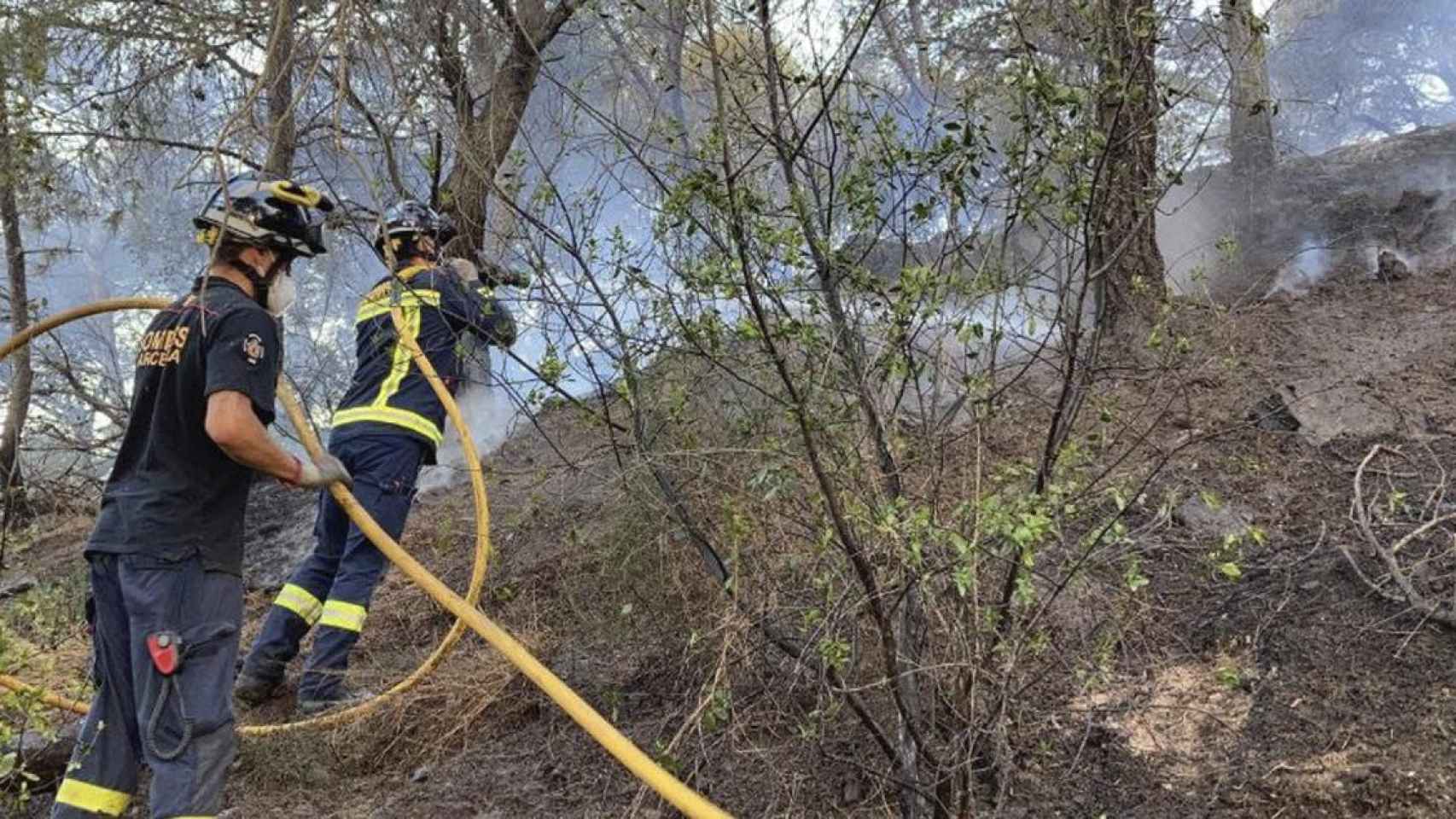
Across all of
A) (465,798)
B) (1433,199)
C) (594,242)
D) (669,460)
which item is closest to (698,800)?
(669,460)

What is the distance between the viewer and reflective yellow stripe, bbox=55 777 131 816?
2768 millimetres

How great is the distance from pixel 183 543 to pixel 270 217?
90 centimetres

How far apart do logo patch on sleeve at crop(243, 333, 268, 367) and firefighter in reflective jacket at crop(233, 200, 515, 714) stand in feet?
3.26

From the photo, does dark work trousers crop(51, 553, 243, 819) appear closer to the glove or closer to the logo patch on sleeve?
the glove

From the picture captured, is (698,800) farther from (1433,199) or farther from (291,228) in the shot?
(1433,199)

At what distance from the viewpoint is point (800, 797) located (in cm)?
289

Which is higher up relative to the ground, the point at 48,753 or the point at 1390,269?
the point at 1390,269

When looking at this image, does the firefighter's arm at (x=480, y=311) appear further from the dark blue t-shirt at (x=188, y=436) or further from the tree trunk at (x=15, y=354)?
the tree trunk at (x=15, y=354)

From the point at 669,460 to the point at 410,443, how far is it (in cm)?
173

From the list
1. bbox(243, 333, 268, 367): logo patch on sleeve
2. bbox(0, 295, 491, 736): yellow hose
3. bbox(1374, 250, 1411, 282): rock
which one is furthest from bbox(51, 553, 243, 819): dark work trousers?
bbox(1374, 250, 1411, 282): rock

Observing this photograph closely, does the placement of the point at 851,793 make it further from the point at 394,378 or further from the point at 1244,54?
the point at 394,378

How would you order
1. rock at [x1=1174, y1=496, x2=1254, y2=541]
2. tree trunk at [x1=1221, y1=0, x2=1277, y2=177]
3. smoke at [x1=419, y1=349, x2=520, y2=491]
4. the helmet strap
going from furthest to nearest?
smoke at [x1=419, y1=349, x2=520, y2=491]
rock at [x1=1174, y1=496, x2=1254, y2=541]
the helmet strap
tree trunk at [x1=1221, y1=0, x2=1277, y2=177]

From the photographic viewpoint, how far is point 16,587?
632 cm

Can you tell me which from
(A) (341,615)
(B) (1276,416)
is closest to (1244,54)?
(B) (1276,416)
